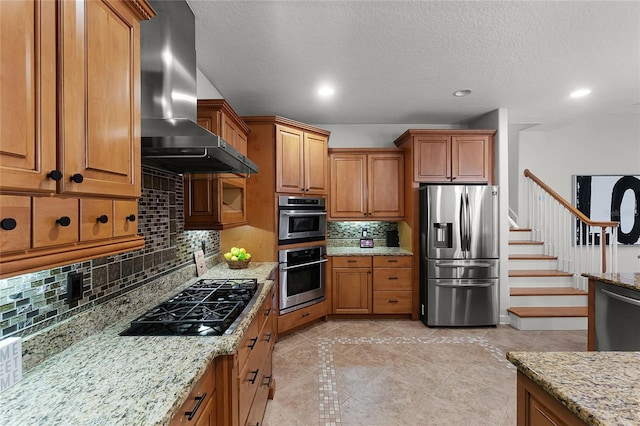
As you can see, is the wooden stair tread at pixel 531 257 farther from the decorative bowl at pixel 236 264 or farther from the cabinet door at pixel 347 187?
the decorative bowl at pixel 236 264

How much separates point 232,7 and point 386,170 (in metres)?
2.86

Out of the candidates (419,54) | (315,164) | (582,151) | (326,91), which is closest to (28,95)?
(419,54)

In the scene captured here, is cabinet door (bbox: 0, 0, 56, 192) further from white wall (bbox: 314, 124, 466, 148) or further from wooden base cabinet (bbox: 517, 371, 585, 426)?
white wall (bbox: 314, 124, 466, 148)

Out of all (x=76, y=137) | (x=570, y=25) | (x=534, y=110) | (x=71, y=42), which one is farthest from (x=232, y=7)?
(x=534, y=110)

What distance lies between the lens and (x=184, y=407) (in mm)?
949

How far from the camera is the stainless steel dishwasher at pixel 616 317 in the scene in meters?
2.09

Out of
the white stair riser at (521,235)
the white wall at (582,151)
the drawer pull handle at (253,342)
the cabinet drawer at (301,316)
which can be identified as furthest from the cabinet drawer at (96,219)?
the white wall at (582,151)

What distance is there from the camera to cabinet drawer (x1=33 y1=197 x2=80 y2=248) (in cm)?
71

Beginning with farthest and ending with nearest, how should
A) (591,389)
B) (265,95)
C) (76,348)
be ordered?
(265,95)
(76,348)
(591,389)

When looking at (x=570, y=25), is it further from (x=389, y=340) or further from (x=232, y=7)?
(x=389, y=340)

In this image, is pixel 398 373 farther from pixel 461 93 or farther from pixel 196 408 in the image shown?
pixel 461 93

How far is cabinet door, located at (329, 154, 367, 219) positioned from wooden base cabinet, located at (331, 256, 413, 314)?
2.14 feet

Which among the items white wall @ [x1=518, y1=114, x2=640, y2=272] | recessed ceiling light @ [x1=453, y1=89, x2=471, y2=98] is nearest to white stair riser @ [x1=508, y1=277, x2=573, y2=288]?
white wall @ [x1=518, y1=114, x2=640, y2=272]

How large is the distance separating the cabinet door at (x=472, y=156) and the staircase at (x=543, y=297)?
1.46 m
